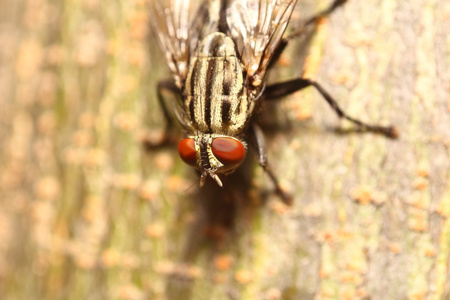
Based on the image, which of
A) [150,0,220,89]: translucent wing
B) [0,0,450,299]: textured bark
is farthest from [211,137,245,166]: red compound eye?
[150,0,220,89]: translucent wing

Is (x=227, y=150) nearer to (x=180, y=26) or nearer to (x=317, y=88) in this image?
(x=317, y=88)

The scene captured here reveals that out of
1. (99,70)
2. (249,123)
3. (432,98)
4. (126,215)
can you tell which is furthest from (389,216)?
(99,70)

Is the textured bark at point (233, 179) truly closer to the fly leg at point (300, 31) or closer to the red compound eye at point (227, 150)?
the fly leg at point (300, 31)

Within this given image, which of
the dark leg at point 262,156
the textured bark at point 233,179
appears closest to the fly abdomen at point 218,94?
the dark leg at point 262,156

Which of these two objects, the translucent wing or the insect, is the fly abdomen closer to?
the insect

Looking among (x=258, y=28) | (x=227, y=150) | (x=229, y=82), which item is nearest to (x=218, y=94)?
(x=229, y=82)

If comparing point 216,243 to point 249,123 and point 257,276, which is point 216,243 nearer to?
point 257,276
